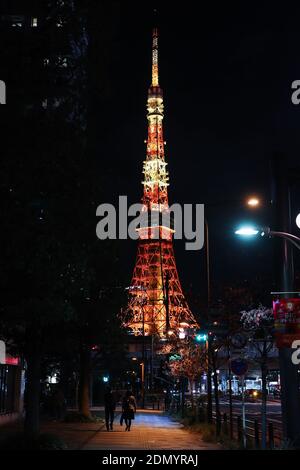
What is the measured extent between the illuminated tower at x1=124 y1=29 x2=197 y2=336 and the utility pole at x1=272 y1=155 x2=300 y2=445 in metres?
69.8

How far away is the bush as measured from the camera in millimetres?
14460

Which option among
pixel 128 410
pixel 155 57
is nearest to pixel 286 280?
pixel 128 410

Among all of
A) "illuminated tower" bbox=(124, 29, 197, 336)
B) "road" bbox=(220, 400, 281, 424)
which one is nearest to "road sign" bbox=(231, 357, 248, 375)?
"road" bbox=(220, 400, 281, 424)

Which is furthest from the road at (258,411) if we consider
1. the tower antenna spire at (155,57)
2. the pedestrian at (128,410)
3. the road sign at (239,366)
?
the tower antenna spire at (155,57)

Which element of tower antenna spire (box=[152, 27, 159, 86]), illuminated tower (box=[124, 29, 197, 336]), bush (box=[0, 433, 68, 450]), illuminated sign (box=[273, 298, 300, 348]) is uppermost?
tower antenna spire (box=[152, 27, 159, 86])

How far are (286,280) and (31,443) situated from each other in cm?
694

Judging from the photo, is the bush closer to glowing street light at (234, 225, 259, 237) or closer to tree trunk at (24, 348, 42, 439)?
tree trunk at (24, 348, 42, 439)

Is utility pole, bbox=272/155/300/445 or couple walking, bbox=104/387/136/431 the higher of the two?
utility pole, bbox=272/155/300/445

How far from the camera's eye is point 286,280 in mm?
15469

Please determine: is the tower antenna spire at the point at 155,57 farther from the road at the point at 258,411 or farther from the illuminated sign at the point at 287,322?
the illuminated sign at the point at 287,322

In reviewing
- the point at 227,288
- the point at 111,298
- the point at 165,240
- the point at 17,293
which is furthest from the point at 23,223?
the point at 165,240

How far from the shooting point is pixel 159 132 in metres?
104
